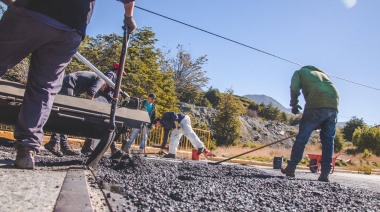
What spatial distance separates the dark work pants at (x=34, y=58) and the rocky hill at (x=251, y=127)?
27.8m

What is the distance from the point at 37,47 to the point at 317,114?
4184 mm

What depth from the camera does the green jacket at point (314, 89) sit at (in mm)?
4902

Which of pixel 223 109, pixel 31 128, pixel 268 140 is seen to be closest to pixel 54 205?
pixel 31 128

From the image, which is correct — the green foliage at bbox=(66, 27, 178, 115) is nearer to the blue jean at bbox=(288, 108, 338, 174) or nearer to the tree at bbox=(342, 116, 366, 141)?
the blue jean at bbox=(288, 108, 338, 174)

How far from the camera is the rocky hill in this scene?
32812mm

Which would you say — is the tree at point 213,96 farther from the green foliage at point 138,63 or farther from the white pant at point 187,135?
the white pant at point 187,135

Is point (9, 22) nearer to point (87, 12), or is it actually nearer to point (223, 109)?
point (87, 12)

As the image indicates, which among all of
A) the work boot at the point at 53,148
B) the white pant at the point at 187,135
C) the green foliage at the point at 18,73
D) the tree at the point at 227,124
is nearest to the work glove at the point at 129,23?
the work boot at the point at 53,148

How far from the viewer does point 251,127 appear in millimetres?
37344

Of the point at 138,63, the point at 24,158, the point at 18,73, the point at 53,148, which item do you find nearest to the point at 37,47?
the point at 24,158

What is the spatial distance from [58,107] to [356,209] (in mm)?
2420

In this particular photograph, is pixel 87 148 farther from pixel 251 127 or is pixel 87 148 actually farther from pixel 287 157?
pixel 251 127

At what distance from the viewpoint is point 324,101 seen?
16.0 ft

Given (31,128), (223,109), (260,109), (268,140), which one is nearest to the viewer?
(31,128)
